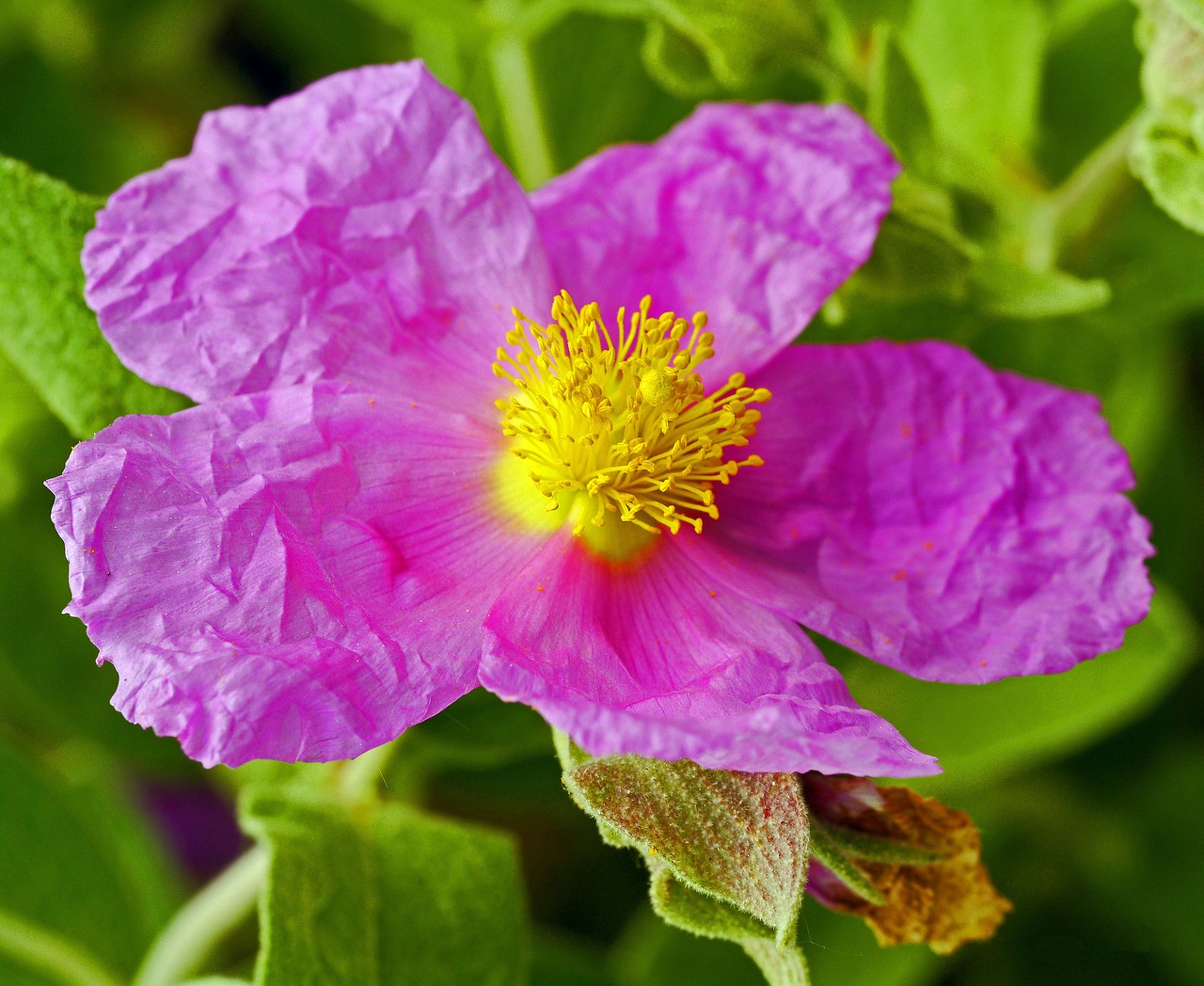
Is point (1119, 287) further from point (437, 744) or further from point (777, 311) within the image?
point (437, 744)

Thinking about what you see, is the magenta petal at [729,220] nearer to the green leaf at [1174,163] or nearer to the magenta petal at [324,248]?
the magenta petal at [324,248]

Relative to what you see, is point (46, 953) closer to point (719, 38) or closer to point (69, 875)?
point (69, 875)

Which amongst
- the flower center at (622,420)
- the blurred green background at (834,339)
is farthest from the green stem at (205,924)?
the flower center at (622,420)

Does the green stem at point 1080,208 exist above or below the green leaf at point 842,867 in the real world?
above

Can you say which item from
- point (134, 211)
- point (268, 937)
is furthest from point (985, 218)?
point (268, 937)

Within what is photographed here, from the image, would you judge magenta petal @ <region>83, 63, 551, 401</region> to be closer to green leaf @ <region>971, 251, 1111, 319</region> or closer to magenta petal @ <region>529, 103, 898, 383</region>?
magenta petal @ <region>529, 103, 898, 383</region>

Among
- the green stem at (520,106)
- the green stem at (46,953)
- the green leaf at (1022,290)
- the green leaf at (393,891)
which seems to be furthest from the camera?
the green stem at (520,106)
